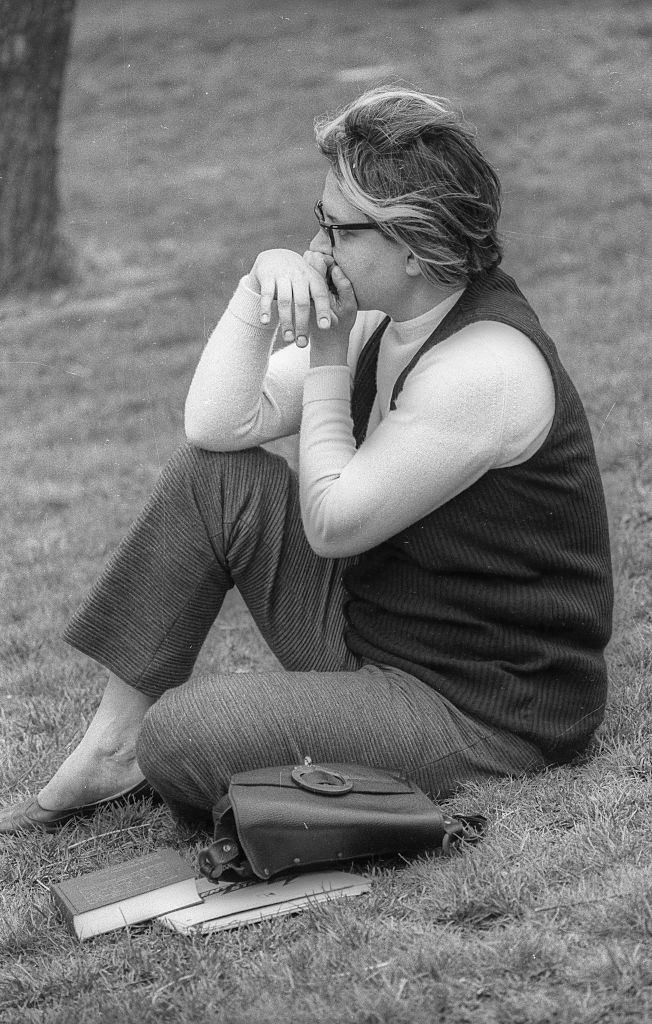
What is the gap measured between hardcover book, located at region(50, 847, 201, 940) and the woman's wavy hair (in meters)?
1.34

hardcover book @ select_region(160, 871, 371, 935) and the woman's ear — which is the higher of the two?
the woman's ear

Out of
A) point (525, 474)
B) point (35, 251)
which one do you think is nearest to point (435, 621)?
point (525, 474)

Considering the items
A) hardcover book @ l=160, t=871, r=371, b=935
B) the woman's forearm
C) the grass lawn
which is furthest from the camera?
the woman's forearm

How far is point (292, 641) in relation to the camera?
296 cm

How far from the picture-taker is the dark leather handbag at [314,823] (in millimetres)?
2402

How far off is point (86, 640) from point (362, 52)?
8618mm

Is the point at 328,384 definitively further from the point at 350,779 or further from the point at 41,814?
the point at 41,814

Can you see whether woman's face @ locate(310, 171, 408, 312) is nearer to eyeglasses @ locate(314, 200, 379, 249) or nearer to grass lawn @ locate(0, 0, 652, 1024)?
eyeglasses @ locate(314, 200, 379, 249)

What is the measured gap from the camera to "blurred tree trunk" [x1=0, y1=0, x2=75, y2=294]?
23.8 feet

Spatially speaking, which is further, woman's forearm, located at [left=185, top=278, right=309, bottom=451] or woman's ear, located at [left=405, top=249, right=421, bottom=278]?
woman's forearm, located at [left=185, top=278, right=309, bottom=451]

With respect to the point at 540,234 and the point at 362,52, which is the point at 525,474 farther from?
the point at 362,52

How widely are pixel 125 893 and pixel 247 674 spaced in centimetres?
52

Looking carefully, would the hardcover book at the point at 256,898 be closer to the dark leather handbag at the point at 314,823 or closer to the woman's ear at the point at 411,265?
the dark leather handbag at the point at 314,823

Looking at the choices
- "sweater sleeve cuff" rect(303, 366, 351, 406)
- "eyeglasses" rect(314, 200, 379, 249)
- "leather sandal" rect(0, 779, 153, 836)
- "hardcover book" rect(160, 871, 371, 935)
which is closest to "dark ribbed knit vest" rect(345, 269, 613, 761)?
"sweater sleeve cuff" rect(303, 366, 351, 406)
